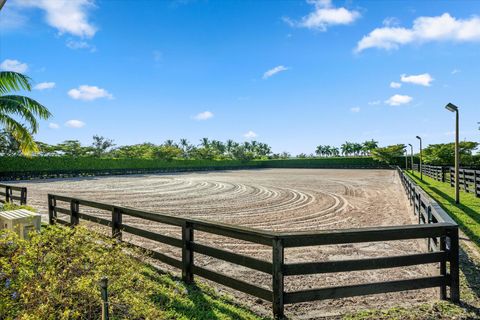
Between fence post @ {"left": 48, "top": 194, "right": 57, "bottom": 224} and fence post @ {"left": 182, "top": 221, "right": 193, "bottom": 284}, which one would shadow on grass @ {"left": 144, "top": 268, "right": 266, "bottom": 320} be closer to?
fence post @ {"left": 182, "top": 221, "right": 193, "bottom": 284}

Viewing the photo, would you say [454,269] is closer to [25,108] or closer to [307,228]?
[307,228]

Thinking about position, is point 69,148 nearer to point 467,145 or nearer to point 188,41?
point 188,41

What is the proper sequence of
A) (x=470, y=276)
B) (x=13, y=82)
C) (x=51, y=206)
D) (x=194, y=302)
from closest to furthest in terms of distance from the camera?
(x=194, y=302) < (x=470, y=276) < (x=51, y=206) < (x=13, y=82)

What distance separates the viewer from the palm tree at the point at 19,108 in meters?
9.52

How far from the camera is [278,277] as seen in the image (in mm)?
3229

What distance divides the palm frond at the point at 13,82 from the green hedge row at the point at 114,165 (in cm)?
2286

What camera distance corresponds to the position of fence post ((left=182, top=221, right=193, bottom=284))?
421cm

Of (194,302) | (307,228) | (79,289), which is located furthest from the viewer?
(307,228)

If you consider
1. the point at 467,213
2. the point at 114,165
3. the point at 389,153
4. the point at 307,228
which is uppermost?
the point at 389,153

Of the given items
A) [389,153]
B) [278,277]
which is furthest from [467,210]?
[389,153]

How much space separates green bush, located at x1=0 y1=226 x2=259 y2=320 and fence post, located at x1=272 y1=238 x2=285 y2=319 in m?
0.27

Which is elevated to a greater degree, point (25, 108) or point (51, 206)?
point (25, 108)

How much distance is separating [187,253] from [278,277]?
1.55 meters

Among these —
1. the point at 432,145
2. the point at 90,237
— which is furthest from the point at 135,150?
the point at 90,237
